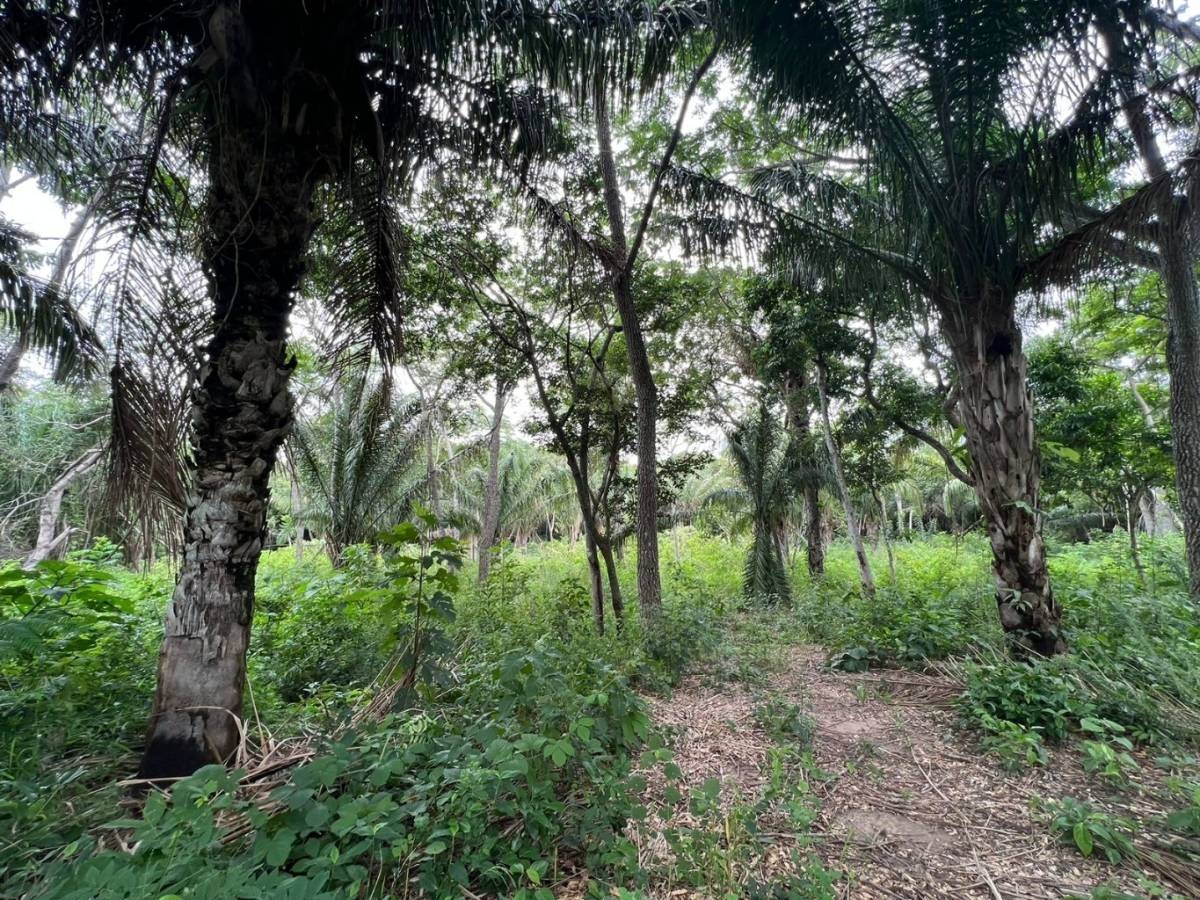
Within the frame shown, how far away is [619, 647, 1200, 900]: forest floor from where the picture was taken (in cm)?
179

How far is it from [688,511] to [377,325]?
13.0m

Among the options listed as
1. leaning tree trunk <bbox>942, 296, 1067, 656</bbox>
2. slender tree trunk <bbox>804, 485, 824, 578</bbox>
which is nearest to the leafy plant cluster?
leaning tree trunk <bbox>942, 296, 1067, 656</bbox>

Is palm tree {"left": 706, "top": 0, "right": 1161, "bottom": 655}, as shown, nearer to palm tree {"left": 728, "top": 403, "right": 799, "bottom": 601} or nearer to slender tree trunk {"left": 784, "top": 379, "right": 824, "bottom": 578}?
slender tree trunk {"left": 784, "top": 379, "right": 824, "bottom": 578}

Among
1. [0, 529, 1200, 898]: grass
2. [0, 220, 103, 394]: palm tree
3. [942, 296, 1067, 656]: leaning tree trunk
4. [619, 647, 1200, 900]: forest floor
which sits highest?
[0, 220, 103, 394]: palm tree

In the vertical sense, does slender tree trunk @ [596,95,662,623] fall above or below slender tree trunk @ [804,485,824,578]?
above

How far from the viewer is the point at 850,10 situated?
3508mm

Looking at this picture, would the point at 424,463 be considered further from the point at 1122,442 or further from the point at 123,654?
the point at 1122,442

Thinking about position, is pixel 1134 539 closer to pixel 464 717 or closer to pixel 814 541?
pixel 814 541

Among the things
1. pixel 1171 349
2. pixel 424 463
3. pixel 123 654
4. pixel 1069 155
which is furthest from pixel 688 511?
pixel 123 654

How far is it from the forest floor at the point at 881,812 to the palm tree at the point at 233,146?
207cm

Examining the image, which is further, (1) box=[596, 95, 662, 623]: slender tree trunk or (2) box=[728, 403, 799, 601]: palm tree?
(2) box=[728, 403, 799, 601]: palm tree

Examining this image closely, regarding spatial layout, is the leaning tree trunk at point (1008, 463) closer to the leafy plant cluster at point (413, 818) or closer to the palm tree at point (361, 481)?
the leafy plant cluster at point (413, 818)

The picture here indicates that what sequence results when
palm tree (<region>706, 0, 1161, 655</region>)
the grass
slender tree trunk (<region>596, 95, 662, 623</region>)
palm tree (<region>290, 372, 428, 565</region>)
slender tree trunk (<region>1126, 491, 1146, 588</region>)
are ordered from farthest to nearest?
1. palm tree (<region>290, 372, 428, 565</region>)
2. slender tree trunk (<region>1126, 491, 1146, 588</region>)
3. slender tree trunk (<region>596, 95, 662, 623</region>)
4. palm tree (<region>706, 0, 1161, 655</region>)
5. the grass

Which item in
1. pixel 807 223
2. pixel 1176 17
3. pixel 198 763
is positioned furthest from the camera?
pixel 807 223
